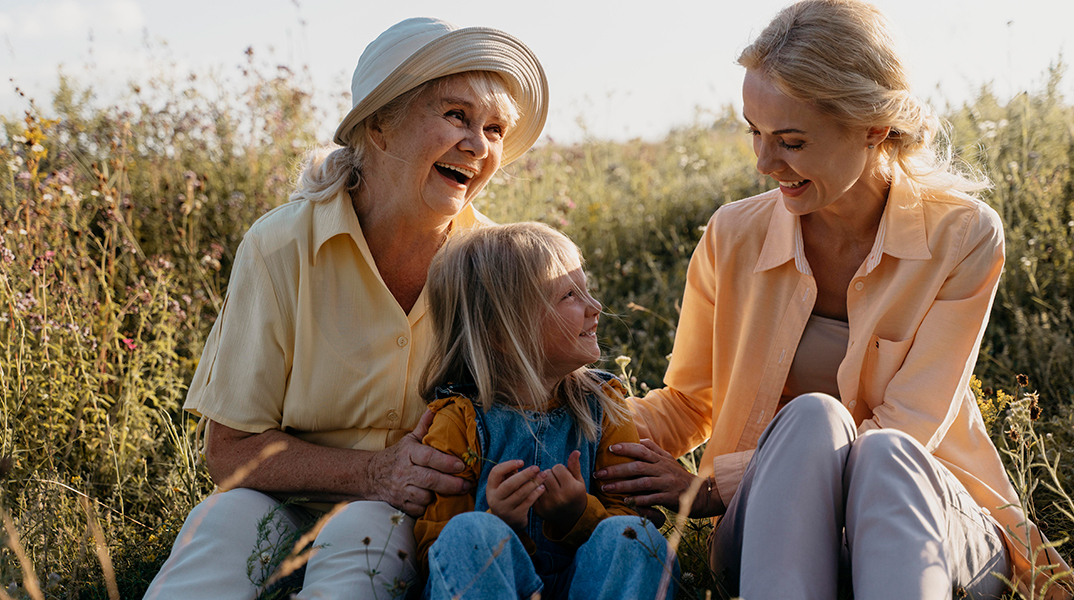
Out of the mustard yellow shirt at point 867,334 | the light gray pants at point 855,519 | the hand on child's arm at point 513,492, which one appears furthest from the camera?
the mustard yellow shirt at point 867,334

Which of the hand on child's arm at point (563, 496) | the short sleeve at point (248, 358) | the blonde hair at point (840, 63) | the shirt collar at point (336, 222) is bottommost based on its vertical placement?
the hand on child's arm at point (563, 496)

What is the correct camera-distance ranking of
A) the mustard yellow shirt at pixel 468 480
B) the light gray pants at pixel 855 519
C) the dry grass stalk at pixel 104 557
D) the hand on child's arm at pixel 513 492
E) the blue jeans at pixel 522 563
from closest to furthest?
the dry grass stalk at pixel 104 557
the light gray pants at pixel 855 519
the blue jeans at pixel 522 563
the hand on child's arm at pixel 513 492
the mustard yellow shirt at pixel 468 480

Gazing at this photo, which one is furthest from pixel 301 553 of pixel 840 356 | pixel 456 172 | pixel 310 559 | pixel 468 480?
pixel 840 356

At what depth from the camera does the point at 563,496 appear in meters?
2.06

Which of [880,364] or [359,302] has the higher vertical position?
[359,302]

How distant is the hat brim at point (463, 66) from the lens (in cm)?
238

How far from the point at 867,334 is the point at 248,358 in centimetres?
169

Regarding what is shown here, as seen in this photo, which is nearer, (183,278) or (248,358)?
(248,358)

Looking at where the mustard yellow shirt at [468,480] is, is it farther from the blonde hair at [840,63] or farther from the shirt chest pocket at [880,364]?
the blonde hair at [840,63]

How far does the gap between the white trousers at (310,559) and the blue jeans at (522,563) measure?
14 centimetres

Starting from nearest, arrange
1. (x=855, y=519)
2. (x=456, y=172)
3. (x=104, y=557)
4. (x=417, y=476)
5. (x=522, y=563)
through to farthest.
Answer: (x=104, y=557) < (x=855, y=519) < (x=522, y=563) < (x=417, y=476) < (x=456, y=172)

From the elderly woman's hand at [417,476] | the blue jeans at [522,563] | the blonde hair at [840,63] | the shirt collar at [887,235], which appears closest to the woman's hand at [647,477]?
the blue jeans at [522,563]

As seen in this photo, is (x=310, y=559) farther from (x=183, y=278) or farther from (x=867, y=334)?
(x=183, y=278)

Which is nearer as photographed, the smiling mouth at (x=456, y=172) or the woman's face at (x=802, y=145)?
the woman's face at (x=802, y=145)
